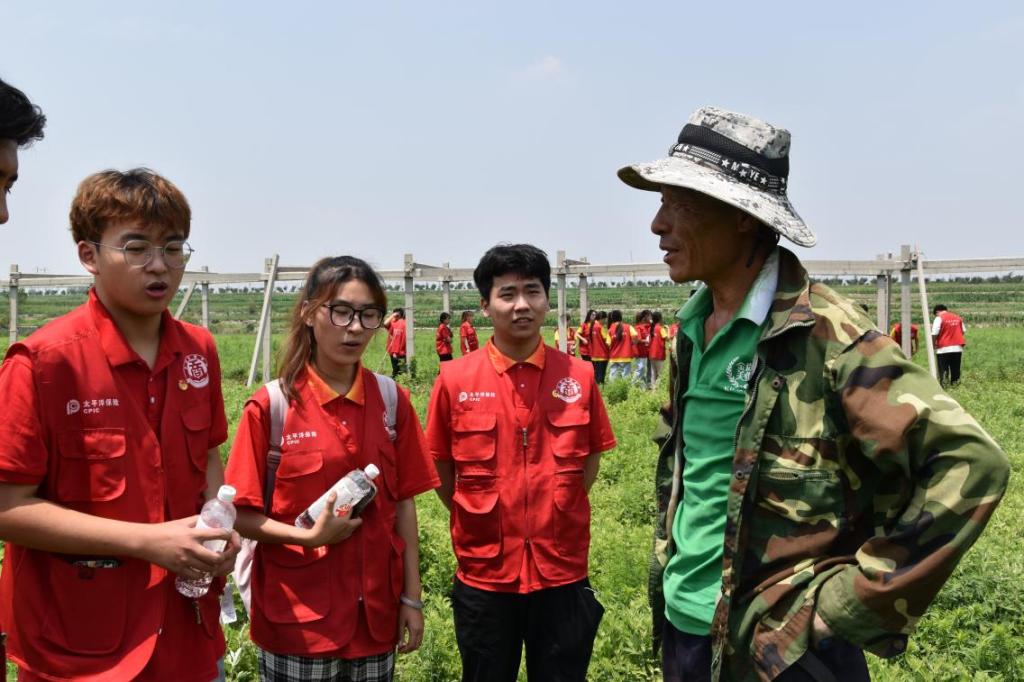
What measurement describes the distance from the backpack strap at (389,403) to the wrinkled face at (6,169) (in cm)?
141

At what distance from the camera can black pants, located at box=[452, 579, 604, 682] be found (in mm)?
3199

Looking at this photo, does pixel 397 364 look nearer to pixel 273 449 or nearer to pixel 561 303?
pixel 561 303

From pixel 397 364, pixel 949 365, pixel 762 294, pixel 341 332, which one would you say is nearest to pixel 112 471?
pixel 341 332

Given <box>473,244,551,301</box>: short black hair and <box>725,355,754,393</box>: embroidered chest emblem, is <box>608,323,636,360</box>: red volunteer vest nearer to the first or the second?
<box>473,244,551,301</box>: short black hair

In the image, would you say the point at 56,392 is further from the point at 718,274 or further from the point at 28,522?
the point at 718,274

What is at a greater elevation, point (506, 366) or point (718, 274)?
point (718, 274)

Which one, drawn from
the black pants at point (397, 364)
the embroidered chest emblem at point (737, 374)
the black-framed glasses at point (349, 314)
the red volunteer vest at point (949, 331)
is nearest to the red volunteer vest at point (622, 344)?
the black pants at point (397, 364)

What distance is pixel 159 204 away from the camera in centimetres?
232

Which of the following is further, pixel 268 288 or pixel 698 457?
pixel 268 288

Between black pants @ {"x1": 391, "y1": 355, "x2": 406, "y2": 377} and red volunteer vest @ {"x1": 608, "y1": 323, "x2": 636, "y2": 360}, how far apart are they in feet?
14.9

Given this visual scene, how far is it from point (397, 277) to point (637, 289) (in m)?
17.3

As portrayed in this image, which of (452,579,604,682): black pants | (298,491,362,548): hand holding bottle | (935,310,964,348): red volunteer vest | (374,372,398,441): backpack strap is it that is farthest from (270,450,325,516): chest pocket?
(935,310,964,348): red volunteer vest

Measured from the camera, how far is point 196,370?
2492 mm

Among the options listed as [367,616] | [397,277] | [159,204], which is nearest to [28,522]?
[159,204]
